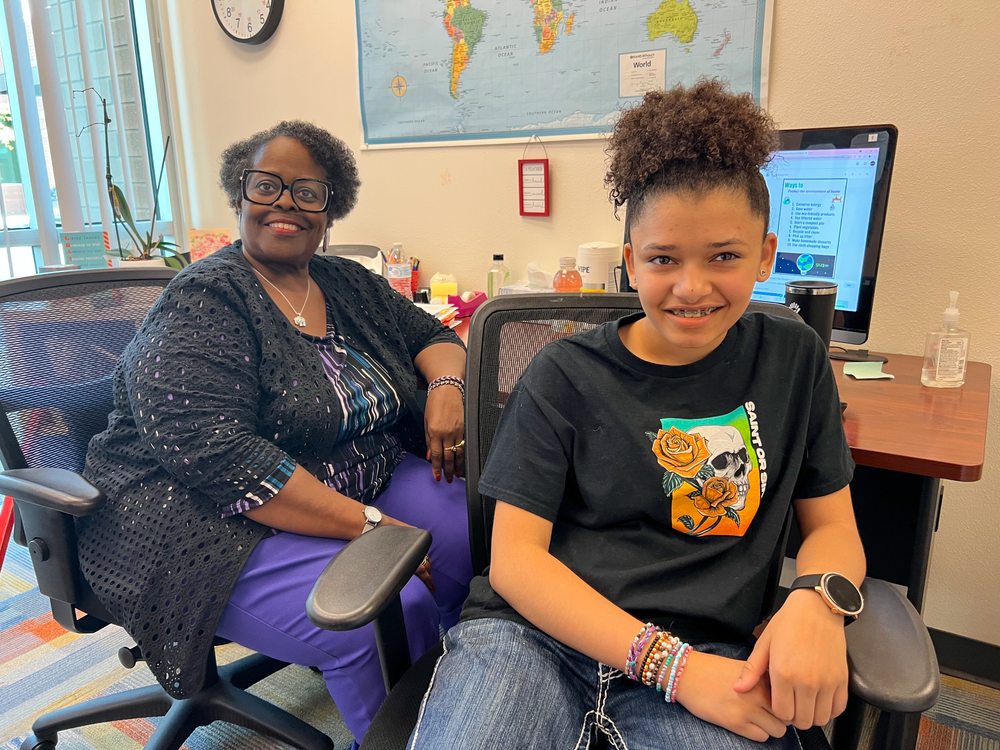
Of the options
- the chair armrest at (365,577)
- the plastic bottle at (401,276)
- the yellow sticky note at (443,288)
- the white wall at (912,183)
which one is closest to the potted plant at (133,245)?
the plastic bottle at (401,276)

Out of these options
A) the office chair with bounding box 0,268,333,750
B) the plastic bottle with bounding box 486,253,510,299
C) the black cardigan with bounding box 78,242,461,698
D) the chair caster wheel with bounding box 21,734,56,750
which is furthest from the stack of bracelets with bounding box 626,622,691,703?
the plastic bottle with bounding box 486,253,510,299

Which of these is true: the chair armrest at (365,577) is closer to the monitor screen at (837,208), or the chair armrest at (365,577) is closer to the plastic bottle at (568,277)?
the monitor screen at (837,208)

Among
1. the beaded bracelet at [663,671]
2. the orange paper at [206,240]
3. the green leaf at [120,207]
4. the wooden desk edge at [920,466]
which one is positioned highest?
the green leaf at [120,207]

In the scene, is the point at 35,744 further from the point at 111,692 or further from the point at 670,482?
the point at 670,482

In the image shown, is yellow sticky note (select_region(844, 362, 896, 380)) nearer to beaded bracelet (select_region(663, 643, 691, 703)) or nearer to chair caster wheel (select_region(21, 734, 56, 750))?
beaded bracelet (select_region(663, 643, 691, 703))

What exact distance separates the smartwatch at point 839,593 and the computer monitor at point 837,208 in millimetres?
809

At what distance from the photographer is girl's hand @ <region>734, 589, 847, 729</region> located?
0.73m

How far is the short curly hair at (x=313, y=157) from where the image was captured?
1414mm

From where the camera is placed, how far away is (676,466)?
896mm

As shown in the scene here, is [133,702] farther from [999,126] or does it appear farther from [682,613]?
[999,126]

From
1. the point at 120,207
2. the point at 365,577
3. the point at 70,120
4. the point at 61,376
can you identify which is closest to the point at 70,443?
the point at 61,376

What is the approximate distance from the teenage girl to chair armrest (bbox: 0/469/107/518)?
0.60 m

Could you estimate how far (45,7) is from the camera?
2.34m

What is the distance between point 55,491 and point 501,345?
0.71 metres
